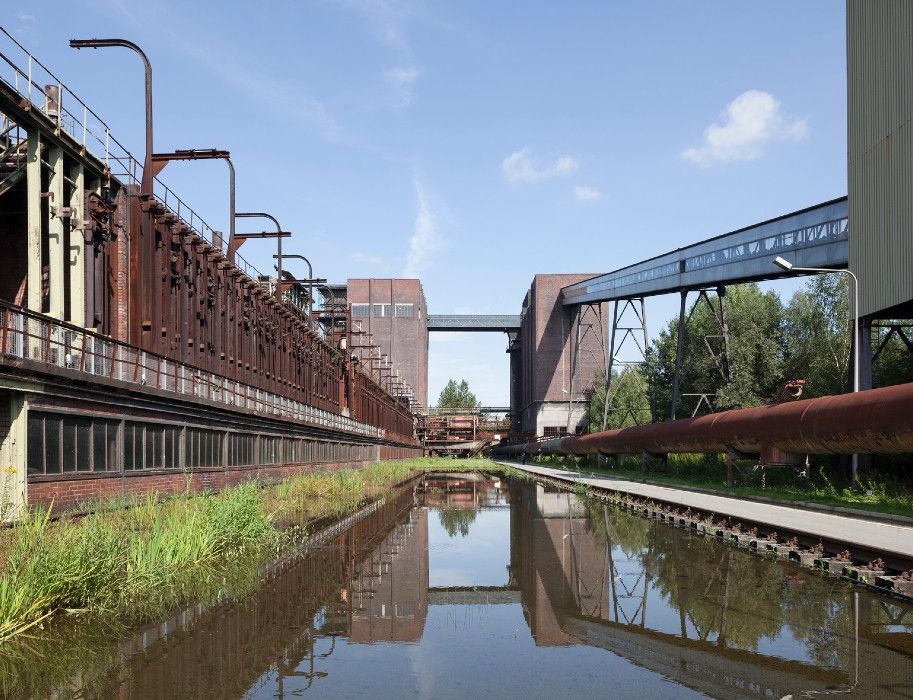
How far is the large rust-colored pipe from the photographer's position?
1767cm

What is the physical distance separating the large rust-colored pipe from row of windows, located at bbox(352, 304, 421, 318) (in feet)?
240

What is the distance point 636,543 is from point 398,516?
8.52 meters

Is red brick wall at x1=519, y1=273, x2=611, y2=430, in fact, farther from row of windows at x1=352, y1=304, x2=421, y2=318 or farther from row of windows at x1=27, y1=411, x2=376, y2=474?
row of windows at x1=27, y1=411, x2=376, y2=474

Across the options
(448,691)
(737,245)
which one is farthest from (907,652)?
Result: (737,245)

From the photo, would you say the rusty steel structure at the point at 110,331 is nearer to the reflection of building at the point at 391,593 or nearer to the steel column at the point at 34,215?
the steel column at the point at 34,215

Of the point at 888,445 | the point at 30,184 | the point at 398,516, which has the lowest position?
the point at 398,516

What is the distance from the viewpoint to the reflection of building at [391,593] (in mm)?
8312

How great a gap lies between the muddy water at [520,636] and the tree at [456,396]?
158m

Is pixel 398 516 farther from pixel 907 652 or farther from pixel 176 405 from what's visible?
pixel 907 652

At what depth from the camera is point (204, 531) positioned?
12031 millimetres

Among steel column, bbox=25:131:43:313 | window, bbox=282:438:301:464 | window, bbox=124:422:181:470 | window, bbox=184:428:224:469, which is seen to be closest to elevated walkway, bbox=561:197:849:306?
window, bbox=282:438:301:464

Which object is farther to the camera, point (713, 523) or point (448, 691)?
point (713, 523)

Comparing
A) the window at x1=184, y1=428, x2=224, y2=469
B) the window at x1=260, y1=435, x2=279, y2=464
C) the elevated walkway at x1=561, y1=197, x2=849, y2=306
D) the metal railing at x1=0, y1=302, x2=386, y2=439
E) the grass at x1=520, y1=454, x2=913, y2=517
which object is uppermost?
the elevated walkway at x1=561, y1=197, x2=849, y2=306

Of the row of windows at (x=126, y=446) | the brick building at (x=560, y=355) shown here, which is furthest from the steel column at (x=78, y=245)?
the brick building at (x=560, y=355)
